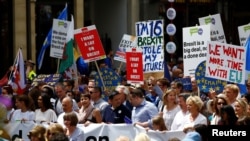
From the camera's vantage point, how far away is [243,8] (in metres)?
37.4

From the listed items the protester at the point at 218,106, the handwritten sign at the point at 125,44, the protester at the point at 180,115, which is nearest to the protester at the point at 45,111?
the protester at the point at 180,115

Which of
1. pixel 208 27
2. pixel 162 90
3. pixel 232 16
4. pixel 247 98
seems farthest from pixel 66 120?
pixel 232 16

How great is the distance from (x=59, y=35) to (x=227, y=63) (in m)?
5.85

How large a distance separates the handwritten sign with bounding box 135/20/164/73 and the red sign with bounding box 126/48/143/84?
3.55ft

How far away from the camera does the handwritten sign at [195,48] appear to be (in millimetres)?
18109

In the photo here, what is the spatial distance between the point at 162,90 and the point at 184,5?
1786 centimetres

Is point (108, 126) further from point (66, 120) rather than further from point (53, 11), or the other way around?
point (53, 11)

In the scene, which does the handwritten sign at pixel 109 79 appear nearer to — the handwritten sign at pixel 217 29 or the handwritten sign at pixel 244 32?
the handwritten sign at pixel 217 29

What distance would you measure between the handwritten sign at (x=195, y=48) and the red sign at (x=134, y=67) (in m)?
0.85

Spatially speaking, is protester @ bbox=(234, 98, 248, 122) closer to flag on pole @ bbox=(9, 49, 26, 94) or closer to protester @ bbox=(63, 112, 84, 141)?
protester @ bbox=(63, 112, 84, 141)

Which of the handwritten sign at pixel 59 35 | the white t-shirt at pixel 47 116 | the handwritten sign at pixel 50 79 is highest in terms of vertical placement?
the handwritten sign at pixel 59 35

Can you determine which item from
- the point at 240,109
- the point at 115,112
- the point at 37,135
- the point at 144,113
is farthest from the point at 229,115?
the point at 115,112

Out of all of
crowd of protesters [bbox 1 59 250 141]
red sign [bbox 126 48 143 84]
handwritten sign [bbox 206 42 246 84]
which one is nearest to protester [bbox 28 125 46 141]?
crowd of protesters [bbox 1 59 250 141]

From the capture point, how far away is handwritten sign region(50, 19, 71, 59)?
20.8 m
